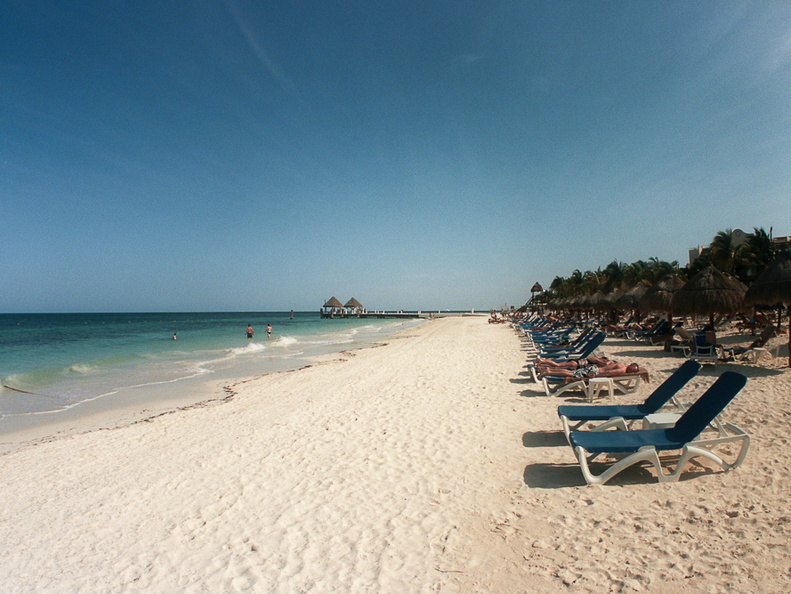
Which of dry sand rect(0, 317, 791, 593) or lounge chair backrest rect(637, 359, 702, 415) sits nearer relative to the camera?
dry sand rect(0, 317, 791, 593)

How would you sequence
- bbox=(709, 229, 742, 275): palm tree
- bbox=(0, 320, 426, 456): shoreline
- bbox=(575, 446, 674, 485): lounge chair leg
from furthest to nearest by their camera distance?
bbox=(709, 229, 742, 275): palm tree
bbox=(0, 320, 426, 456): shoreline
bbox=(575, 446, 674, 485): lounge chair leg

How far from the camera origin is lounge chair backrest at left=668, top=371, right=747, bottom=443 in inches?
147

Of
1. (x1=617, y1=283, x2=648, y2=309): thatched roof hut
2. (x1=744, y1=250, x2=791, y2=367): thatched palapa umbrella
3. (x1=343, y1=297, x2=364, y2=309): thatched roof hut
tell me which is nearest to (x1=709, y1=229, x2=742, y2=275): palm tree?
(x1=617, y1=283, x2=648, y2=309): thatched roof hut

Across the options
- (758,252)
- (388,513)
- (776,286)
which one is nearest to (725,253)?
(758,252)

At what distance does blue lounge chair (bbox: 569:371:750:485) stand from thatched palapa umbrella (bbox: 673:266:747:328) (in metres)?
9.02

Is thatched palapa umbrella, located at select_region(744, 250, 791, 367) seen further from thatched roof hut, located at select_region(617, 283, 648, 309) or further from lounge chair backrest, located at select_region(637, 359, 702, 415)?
thatched roof hut, located at select_region(617, 283, 648, 309)

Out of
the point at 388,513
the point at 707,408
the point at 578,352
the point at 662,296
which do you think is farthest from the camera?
the point at 662,296

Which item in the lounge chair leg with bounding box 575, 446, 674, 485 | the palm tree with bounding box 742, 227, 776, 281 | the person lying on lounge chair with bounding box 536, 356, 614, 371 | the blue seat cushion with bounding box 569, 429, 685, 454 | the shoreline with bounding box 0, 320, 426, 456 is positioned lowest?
the shoreline with bounding box 0, 320, 426, 456

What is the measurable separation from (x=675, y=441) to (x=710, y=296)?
386 inches

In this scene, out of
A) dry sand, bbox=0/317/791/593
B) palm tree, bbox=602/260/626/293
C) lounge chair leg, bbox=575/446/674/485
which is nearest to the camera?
dry sand, bbox=0/317/791/593

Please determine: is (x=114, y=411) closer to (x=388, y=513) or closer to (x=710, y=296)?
(x=388, y=513)

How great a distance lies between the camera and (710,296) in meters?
11.4

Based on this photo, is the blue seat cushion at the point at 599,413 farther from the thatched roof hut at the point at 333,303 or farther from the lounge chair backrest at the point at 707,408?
the thatched roof hut at the point at 333,303

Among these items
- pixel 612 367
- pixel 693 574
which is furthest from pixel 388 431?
pixel 612 367
